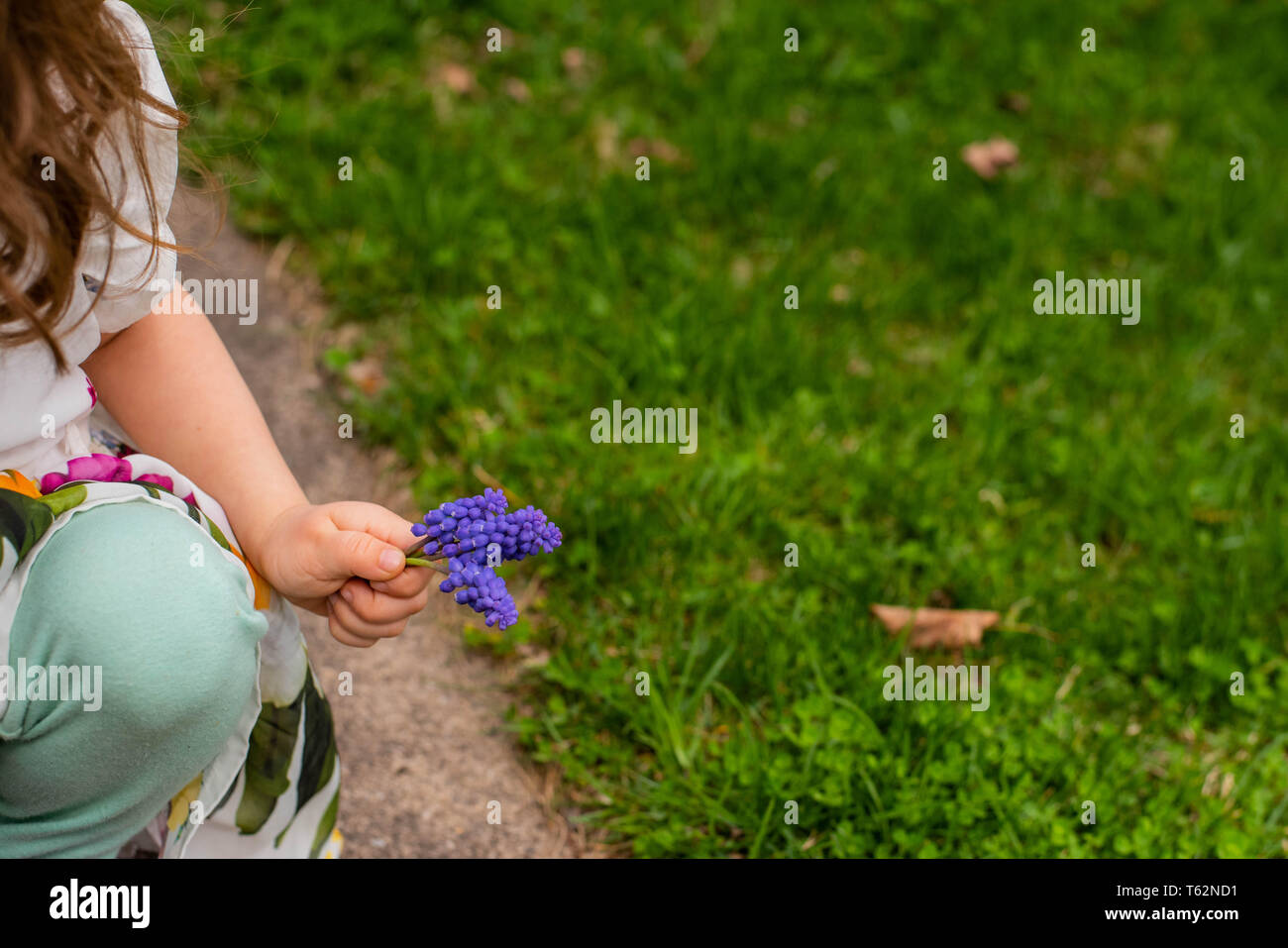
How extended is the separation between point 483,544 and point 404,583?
5.6 inches

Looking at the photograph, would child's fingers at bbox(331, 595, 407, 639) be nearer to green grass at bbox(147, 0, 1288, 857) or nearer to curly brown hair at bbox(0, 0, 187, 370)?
curly brown hair at bbox(0, 0, 187, 370)

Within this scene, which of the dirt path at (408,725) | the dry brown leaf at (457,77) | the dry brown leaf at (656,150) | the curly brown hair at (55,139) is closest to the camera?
the curly brown hair at (55,139)

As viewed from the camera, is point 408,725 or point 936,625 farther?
point 936,625

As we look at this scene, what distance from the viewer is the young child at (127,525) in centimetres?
119

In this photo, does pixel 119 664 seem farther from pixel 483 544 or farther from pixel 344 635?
pixel 483 544

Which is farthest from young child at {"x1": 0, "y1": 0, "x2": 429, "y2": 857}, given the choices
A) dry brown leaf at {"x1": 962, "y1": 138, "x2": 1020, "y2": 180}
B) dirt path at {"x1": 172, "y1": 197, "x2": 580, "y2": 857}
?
dry brown leaf at {"x1": 962, "y1": 138, "x2": 1020, "y2": 180}

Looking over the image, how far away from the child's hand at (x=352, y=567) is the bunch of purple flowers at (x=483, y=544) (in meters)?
0.05

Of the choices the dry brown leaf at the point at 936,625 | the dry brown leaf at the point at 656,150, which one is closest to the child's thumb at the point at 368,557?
the dry brown leaf at the point at 936,625

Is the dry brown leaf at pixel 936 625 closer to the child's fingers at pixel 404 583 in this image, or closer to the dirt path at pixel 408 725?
the dirt path at pixel 408 725

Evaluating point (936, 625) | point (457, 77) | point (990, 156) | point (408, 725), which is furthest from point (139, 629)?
point (990, 156)

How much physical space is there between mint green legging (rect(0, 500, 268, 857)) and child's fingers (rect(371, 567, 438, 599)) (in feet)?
0.45

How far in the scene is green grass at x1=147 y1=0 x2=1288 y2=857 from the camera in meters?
2.00

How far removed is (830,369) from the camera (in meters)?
2.71
